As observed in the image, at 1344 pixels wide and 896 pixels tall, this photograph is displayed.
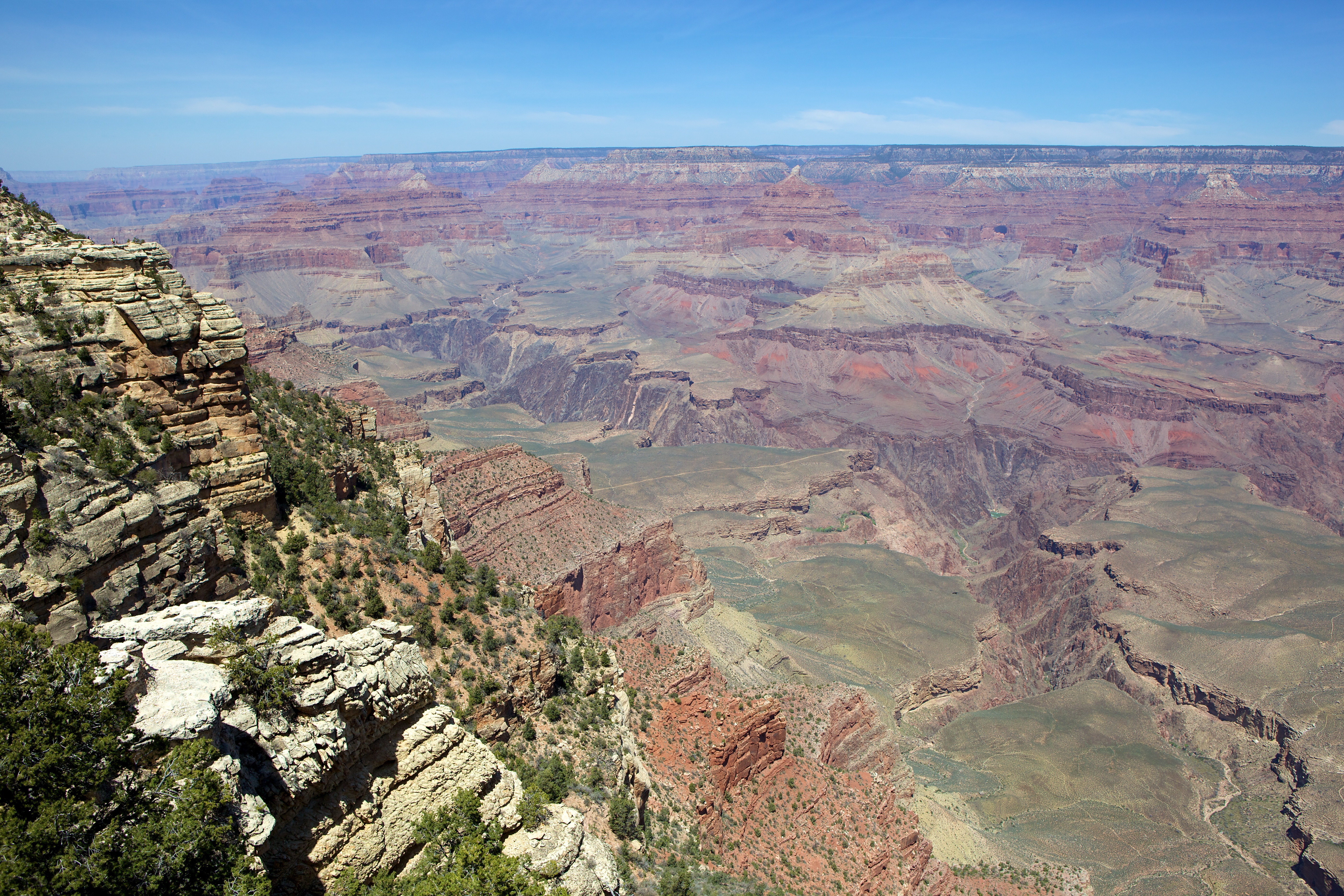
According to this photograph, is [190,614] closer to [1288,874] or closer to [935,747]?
[935,747]

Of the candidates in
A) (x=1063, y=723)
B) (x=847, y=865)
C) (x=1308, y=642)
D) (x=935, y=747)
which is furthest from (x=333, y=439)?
(x=1308, y=642)

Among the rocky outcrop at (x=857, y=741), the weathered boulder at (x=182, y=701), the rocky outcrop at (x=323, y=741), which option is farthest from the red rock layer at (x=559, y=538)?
the weathered boulder at (x=182, y=701)

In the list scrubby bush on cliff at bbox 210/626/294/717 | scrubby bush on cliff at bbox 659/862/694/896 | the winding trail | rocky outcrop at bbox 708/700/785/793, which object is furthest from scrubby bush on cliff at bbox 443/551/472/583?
the winding trail

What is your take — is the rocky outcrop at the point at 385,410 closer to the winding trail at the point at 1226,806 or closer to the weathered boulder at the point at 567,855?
the weathered boulder at the point at 567,855

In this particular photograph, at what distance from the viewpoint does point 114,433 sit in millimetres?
17562

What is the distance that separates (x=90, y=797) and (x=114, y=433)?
10.7 meters

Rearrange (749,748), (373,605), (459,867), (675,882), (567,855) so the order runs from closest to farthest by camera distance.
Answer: (459,867), (567,855), (373,605), (675,882), (749,748)

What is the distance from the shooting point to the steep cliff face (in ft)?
43.3

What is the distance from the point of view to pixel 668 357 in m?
200

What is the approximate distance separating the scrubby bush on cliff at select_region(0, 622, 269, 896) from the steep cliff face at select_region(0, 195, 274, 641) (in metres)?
2.67

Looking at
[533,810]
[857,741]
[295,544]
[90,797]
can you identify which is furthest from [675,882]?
[857,741]

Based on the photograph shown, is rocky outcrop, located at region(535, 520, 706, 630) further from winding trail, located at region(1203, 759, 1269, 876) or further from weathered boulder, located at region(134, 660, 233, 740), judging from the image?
weathered boulder, located at region(134, 660, 233, 740)

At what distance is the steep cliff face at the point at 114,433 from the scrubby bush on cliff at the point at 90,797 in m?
2.67

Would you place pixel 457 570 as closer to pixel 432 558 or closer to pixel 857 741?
pixel 432 558
